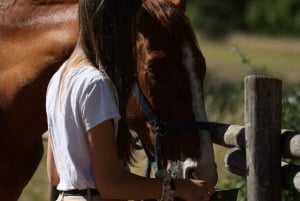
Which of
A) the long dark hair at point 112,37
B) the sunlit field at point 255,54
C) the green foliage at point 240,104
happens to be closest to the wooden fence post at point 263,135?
the long dark hair at point 112,37

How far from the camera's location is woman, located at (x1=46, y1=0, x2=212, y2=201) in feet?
11.9

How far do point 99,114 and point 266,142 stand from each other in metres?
1.13

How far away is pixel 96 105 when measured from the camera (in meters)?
3.62

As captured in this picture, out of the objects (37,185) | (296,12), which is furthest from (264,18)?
(37,185)

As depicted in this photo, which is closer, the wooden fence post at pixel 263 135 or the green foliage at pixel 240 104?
the wooden fence post at pixel 263 135

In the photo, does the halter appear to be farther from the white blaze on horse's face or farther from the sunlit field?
the sunlit field

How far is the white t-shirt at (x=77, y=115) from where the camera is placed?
3.61 metres

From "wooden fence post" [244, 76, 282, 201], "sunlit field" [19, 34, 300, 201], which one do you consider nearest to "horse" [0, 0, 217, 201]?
"wooden fence post" [244, 76, 282, 201]

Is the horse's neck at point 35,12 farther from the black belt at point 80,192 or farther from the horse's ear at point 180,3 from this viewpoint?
the black belt at point 80,192

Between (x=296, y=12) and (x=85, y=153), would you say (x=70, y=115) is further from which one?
(x=296, y=12)

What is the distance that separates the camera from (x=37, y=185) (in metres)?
9.94

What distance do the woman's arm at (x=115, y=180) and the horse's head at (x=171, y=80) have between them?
0.74 meters

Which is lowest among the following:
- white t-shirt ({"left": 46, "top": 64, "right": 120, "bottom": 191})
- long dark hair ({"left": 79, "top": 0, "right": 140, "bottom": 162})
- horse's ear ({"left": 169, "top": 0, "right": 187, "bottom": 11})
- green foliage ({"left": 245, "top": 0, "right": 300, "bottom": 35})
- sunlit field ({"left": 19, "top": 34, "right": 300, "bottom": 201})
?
sunlit field ({"left": 19, "top": 34, "right": 300, "bottom": 201})

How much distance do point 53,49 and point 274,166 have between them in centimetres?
139
